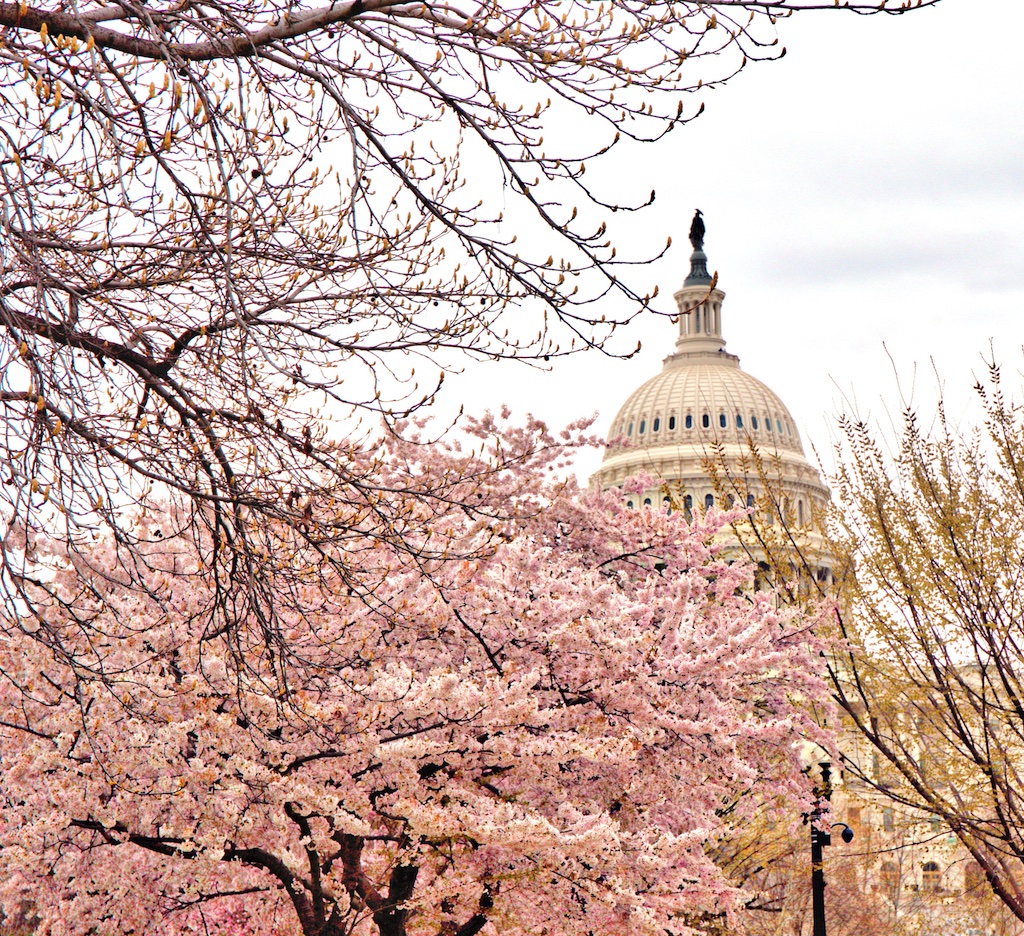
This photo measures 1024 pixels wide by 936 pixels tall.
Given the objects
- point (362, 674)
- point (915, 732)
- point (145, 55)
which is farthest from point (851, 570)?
point (145, 55)

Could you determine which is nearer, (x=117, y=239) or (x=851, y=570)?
(x=117, y=239)

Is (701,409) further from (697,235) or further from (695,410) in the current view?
(697,235)

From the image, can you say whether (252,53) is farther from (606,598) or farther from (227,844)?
(606,598)

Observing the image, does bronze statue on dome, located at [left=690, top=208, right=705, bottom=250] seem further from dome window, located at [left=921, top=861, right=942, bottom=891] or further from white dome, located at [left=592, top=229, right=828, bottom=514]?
dome window, located at [left=921, top=861, right=942, bottom=891]

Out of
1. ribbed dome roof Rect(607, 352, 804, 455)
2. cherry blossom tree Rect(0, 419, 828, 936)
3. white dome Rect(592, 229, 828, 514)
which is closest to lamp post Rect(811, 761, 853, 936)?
cherry blossom tree Rect(0, 419, 828, 936)

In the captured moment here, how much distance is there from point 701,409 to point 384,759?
107 m

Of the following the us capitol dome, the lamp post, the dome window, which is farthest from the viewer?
the us capitol dome

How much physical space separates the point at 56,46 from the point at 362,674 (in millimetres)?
7150

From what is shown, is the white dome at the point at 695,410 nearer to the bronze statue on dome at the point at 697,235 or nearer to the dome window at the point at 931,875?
the bronze statue on dome at the point at 697,235

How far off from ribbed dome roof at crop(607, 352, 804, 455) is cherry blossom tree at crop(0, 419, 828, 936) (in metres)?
99.2

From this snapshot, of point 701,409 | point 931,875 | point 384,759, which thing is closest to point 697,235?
point 701,409

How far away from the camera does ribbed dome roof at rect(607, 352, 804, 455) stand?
11731 cm

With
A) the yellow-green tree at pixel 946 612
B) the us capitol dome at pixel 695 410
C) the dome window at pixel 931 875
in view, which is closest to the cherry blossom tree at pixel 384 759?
the yellow-green tree at pixel 946 612

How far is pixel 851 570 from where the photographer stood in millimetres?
14062
